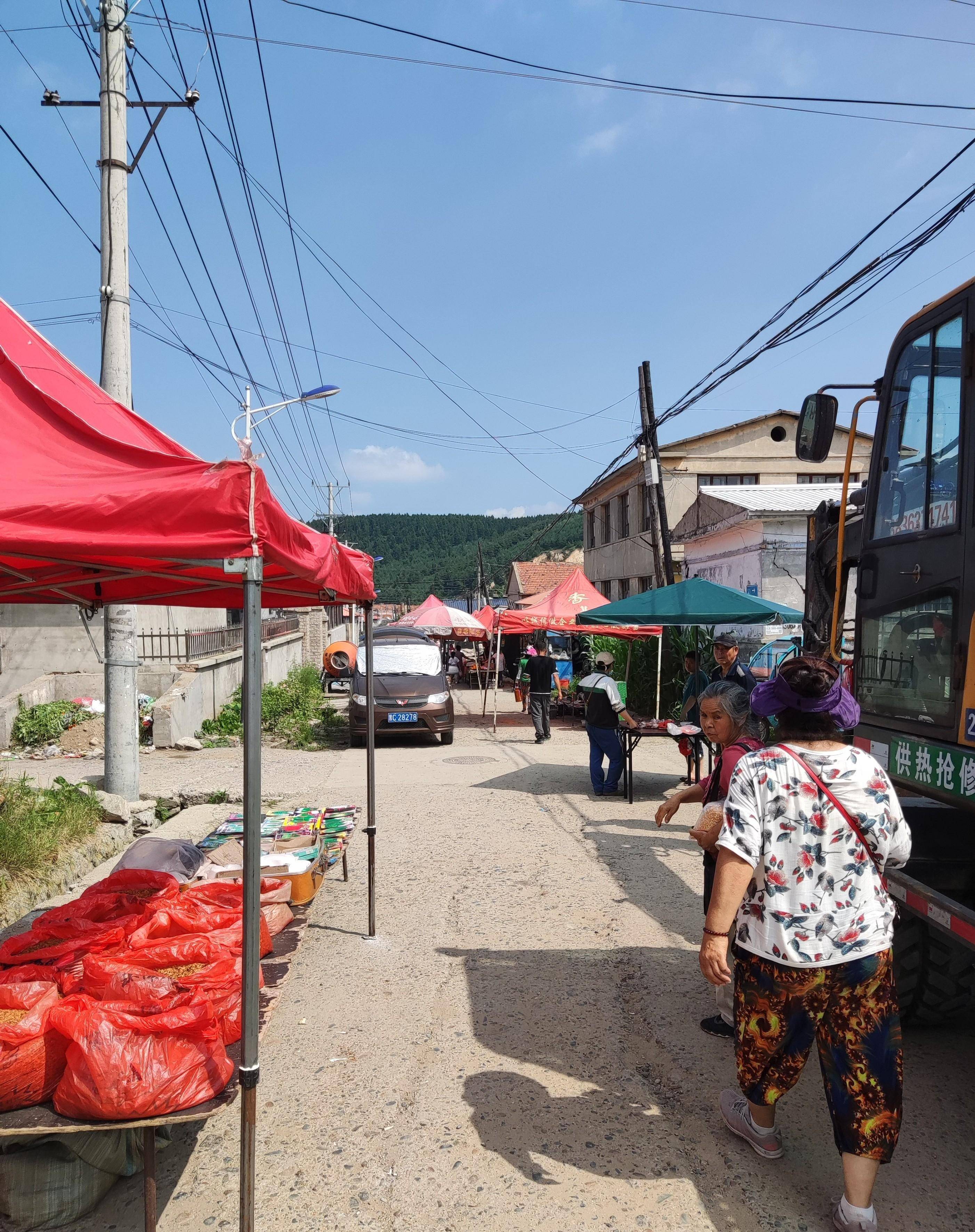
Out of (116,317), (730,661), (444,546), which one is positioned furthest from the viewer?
(444,546)

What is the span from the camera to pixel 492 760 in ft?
41.7

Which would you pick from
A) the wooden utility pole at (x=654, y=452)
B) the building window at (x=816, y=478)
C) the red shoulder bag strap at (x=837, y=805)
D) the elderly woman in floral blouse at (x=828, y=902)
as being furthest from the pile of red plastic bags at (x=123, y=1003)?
the building window at (x=816, y=478)

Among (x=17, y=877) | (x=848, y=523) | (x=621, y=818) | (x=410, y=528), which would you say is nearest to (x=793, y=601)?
(x=621, y=818)

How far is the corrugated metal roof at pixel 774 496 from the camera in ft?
62.9

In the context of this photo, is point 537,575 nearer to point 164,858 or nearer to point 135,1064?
point 164,858

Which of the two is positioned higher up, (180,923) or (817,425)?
(817,425)

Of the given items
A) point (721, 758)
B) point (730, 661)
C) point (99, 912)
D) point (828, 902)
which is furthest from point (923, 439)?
point (99, 912)

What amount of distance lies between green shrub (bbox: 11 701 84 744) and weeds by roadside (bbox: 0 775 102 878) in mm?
4430

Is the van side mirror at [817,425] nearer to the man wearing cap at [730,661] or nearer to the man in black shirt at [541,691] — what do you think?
the man wearing cap at [730,661]

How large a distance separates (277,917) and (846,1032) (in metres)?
3.13

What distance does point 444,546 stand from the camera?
117812mm

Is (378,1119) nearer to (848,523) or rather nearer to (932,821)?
(932,821)

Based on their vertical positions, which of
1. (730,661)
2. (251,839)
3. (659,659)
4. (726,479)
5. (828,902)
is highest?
(726,479)

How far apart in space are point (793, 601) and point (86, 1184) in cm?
1979
